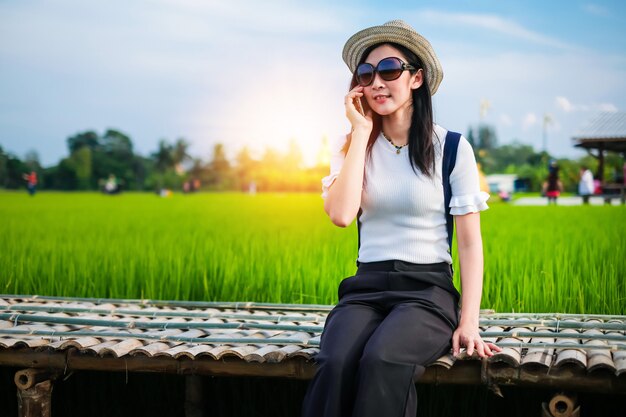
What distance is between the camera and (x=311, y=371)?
2598 millimetres

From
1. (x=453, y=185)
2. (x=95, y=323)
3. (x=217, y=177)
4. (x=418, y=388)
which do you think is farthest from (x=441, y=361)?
(x=217, y=177)

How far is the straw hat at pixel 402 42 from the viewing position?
98.6 inches

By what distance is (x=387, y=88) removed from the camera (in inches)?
97.9

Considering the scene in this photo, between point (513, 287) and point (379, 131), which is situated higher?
point (379, 131)

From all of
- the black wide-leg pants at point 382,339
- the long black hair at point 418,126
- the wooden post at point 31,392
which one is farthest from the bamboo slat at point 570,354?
the wooden post at point 31,392

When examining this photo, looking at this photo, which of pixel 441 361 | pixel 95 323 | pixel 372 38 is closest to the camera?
pixel 441 361

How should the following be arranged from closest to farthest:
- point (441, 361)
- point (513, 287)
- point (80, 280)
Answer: point (441, 361) → point (513, 287) → point (80, 280)

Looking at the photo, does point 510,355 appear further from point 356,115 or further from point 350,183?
point 356,115

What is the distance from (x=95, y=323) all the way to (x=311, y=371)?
1.21m

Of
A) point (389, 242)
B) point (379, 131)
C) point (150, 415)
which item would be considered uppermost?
point (379, 131)

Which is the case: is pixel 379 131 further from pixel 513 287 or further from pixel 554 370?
pixel 513 287

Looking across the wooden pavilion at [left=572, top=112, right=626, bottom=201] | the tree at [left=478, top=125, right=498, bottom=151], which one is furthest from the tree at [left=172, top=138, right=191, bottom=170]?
the wooden pavilion at [left=572, top=112, right=626, bottom=201]

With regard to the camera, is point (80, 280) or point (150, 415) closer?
point (150, 415)

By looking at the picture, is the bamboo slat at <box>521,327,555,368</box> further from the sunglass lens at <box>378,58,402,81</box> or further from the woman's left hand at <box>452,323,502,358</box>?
the sunglass lens at <box>378,58,402,81</box>
